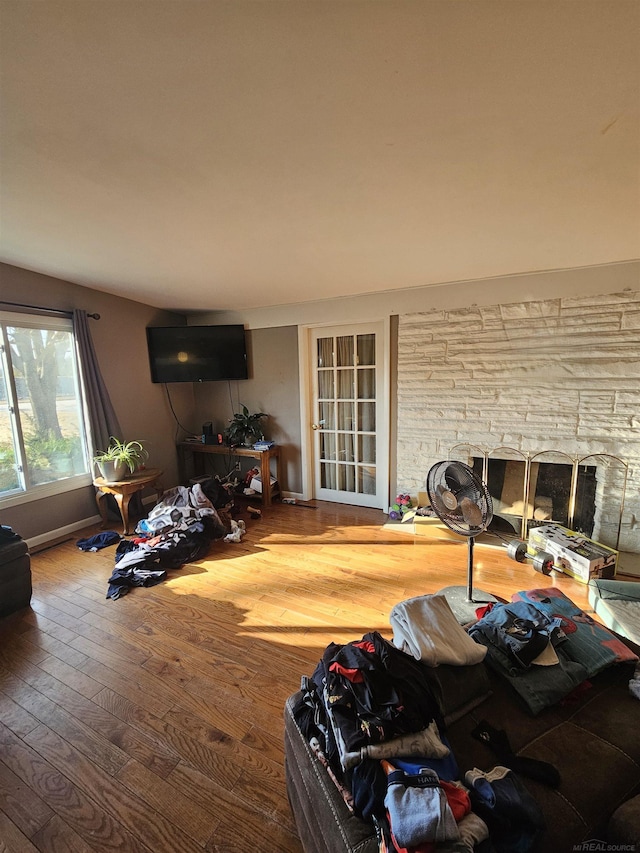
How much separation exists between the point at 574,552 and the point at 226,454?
354cm

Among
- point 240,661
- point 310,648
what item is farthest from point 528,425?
point 240,661

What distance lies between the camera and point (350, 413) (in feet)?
12.6

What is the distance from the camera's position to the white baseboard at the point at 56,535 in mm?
3115

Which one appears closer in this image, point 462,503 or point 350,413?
point 462,503

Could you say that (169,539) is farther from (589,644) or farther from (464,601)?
(589,644)

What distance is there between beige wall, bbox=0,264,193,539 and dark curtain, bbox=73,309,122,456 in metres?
0.14

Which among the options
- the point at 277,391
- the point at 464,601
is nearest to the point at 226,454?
the point at 277,391

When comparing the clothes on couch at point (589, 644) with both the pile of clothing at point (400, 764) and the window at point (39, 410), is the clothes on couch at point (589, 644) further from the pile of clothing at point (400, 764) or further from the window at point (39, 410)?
the window at point (39, 410)

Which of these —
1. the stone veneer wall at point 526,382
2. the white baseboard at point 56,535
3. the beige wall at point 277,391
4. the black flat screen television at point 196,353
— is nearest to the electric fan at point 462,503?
the stone veneer wall at point 526,382

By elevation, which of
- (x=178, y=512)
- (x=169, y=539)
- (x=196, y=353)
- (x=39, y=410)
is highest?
(x=196, y=353)

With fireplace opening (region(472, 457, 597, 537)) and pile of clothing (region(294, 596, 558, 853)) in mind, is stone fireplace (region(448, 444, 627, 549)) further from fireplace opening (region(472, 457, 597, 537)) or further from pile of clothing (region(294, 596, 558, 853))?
pile of clothing (region(294, 596, 558, 853))

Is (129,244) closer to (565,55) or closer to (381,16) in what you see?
(381,16)

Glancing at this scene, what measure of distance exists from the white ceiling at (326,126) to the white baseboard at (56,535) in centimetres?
240

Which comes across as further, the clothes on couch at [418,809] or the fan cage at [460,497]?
the fan cage at [460,497]
